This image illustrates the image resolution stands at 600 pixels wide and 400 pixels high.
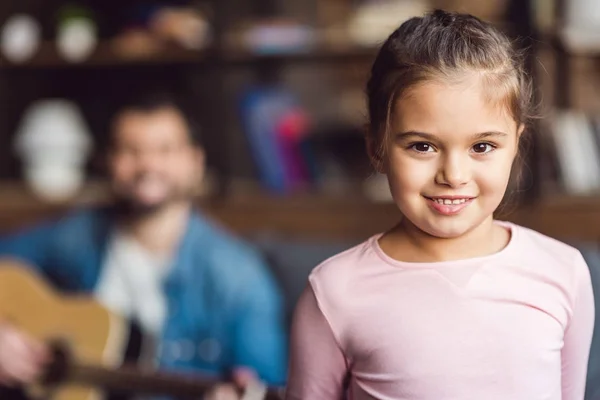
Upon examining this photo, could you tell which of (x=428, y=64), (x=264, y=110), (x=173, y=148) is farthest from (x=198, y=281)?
(x=428, y=64)

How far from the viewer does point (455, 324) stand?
712mm

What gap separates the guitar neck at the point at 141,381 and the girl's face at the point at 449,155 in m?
0.97

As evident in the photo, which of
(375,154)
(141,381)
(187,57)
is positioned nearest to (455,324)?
(375,154)

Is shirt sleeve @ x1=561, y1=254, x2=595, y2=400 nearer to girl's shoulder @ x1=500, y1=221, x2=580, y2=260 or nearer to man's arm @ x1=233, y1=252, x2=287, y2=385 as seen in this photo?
girl's shoulder @ x1=500, y1=221, x2=580, y2=260

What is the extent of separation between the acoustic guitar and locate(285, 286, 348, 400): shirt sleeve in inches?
37.0

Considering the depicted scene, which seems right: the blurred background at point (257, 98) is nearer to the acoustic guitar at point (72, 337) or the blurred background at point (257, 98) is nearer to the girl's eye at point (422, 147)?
the acoustic guitar at point (72, 337)

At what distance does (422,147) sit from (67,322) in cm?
143

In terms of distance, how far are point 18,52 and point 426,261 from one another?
7.93 ft

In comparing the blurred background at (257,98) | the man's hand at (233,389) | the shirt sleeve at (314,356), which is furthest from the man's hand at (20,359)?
the shirt sleeve at (314,356)

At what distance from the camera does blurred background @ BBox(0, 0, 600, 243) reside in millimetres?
2561

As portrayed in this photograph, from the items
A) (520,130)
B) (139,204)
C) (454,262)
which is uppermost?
(520,130)

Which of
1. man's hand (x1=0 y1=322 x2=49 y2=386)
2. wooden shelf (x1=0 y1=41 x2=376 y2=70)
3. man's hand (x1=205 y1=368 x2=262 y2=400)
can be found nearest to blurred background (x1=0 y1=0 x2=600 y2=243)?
wooden shelf (x1=0 y1=41 x2=376 y2=70)

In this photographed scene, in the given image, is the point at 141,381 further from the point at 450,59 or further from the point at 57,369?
the point at 450,59

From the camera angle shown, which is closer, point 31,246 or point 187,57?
point 31,246
